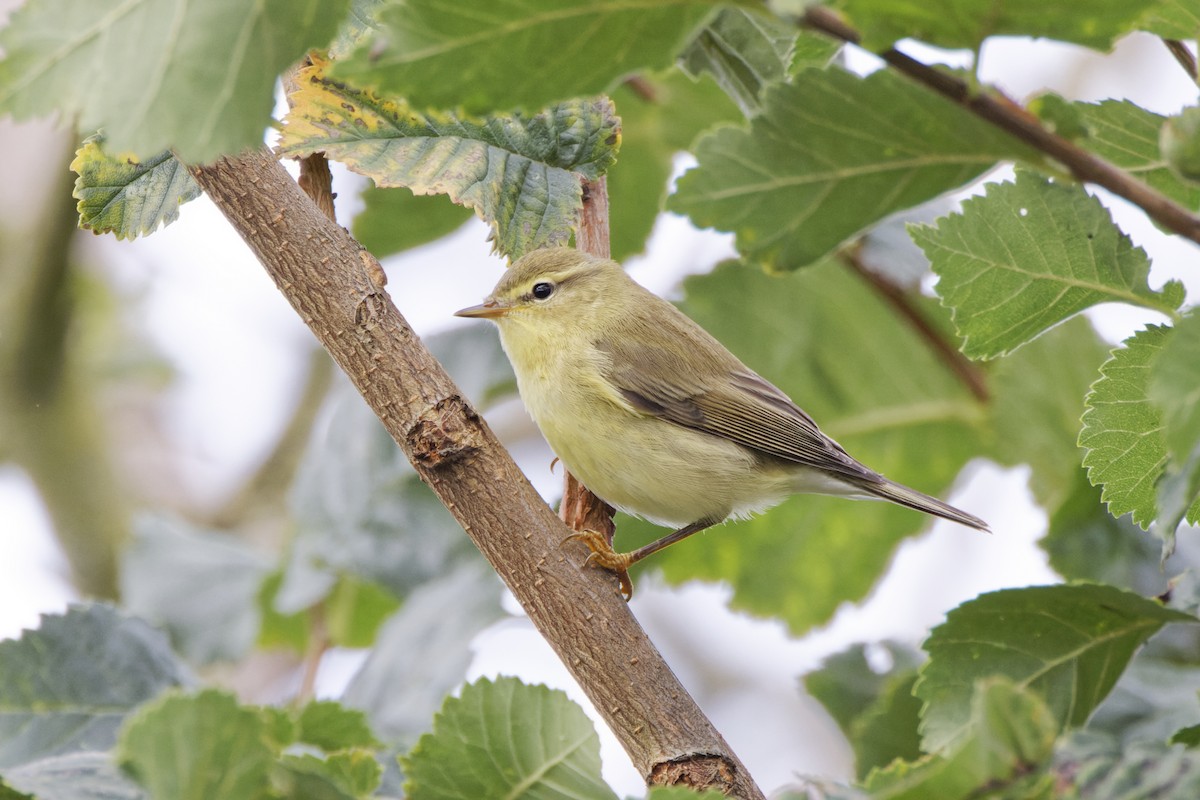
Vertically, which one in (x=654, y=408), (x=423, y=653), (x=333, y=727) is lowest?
(x=333, y=727)

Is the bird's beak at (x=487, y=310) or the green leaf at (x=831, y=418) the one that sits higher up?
the bird's beak at (x=487, y=310)

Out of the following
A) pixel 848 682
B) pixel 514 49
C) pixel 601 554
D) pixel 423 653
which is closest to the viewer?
pixel 514 49

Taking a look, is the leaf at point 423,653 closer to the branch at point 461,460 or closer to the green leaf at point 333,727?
the green leaf at point 333,727

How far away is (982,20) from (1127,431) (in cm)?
69

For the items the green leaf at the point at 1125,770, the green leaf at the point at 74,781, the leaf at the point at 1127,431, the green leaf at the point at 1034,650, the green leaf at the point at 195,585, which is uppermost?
the green leaf at the point at 195,585

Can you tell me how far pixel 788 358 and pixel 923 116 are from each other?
89.4 inches

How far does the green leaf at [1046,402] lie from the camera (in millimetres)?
2959

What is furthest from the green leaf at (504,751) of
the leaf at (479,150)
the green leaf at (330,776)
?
the leaf at (479,150)

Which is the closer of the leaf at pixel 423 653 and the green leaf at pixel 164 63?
the green leaf at pixel 164 63

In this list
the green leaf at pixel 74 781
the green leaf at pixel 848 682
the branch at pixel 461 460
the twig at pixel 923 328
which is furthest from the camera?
the twig at pixel 923 328

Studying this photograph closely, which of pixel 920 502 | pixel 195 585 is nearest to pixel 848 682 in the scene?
pixel 920 502

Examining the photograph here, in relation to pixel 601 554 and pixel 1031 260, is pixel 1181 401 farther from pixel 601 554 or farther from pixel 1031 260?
pixel 601 554

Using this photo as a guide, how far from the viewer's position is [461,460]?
5.57ft

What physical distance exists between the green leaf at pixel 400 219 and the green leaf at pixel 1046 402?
145 centimetres
